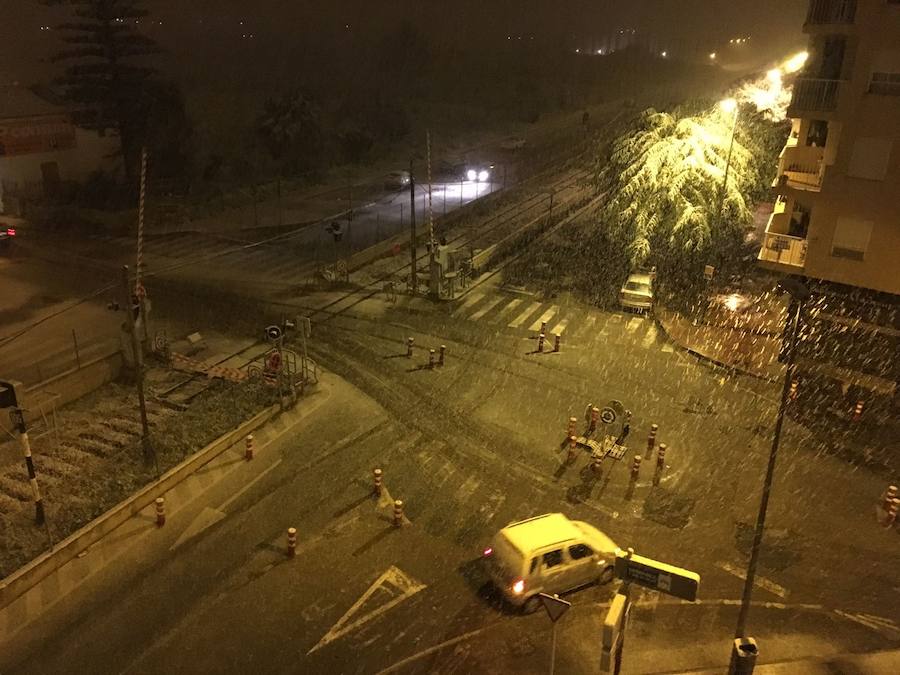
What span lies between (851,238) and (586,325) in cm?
909

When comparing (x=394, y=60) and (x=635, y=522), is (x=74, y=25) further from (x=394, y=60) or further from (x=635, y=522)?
(x=394, y=60)

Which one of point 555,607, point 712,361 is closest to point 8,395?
point 555,607

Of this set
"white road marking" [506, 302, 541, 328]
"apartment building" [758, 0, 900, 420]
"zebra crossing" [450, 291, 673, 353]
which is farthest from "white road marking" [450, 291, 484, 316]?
"apartment building" [758, 0, 900, 420]

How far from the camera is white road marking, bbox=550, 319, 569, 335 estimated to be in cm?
2500

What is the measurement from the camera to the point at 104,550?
538 inches

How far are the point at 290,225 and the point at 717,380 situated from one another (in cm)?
2697

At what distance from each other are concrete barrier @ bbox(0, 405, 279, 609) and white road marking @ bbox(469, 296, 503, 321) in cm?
1071

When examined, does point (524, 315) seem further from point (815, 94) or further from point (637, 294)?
point (815, 94)

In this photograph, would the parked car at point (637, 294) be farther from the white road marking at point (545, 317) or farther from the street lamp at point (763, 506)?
the street lamp at point (763, 506)

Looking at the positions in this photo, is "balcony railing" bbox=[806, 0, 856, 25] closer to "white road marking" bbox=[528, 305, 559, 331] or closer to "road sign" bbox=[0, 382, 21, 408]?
"white road marking" bbox=[528, 305, 559, 331]

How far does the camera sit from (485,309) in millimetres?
27391

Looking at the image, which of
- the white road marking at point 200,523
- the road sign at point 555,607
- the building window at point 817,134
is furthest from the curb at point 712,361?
the white road marking at point 200,523

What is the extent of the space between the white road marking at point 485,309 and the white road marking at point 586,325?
386 centimetres

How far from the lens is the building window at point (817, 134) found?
979 inches
